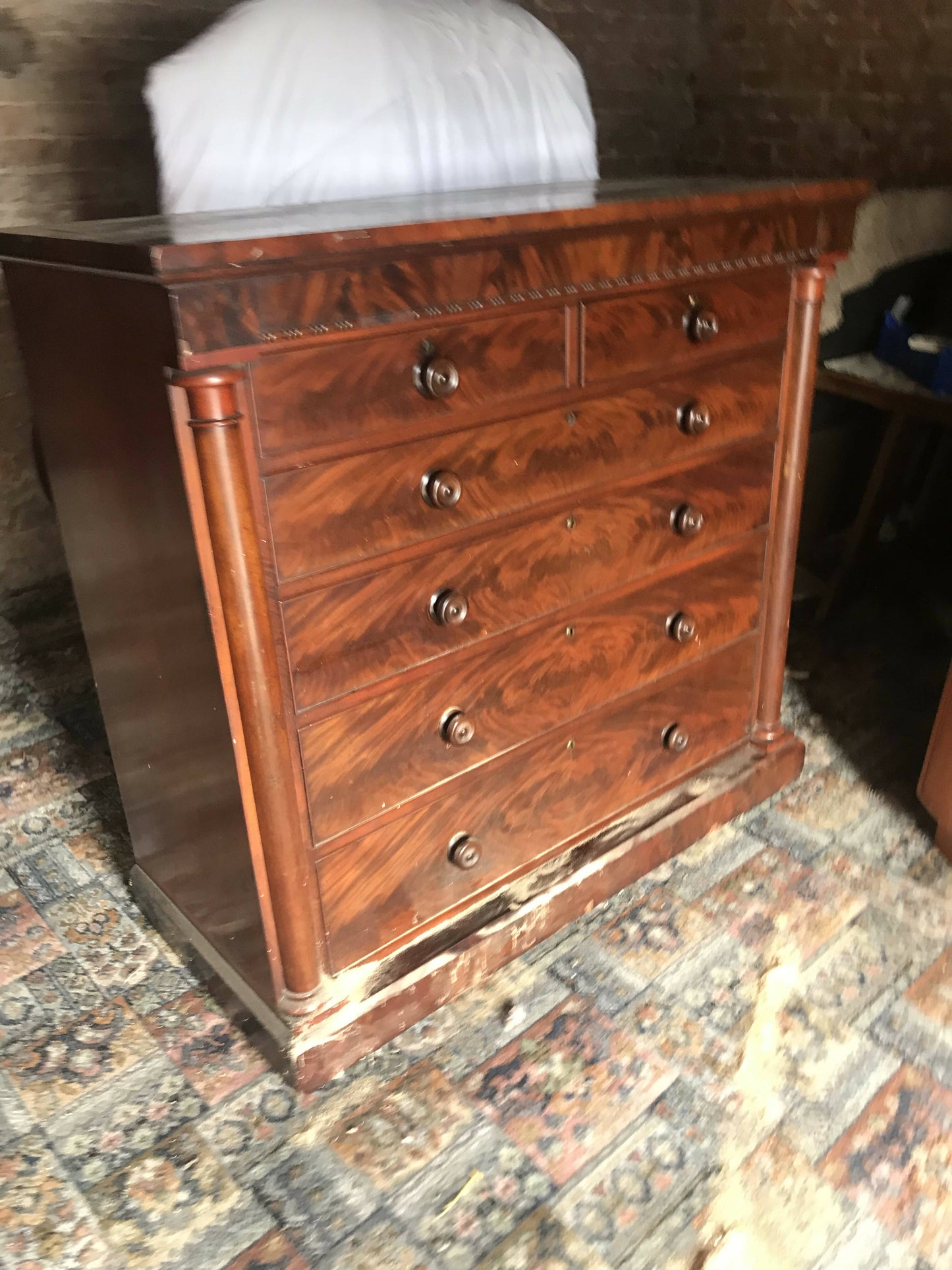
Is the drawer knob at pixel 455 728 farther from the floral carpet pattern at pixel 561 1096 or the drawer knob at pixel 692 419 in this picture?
the drawer knob at pixel 692 419

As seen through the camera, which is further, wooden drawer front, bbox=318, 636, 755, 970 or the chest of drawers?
wooden drawer front, bbox=318, 636, 755, 970

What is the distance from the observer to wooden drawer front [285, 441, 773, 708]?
1.12 m

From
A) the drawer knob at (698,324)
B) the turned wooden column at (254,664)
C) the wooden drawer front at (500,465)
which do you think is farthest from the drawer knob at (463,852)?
the drawer knob at (698,324)

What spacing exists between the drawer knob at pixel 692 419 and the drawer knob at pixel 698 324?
10 centimetres

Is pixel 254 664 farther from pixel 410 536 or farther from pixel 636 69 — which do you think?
pixel 636 69

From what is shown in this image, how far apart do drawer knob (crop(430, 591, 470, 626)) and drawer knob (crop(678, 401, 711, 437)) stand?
46 cm

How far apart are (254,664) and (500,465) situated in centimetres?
40

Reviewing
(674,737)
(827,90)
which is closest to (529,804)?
(674,737)

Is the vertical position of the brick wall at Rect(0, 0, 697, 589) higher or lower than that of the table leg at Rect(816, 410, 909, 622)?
higher

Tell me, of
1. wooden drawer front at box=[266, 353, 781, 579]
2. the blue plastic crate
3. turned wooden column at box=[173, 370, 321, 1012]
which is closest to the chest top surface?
turned wooden column at box=[173, 370, 321, 1012]

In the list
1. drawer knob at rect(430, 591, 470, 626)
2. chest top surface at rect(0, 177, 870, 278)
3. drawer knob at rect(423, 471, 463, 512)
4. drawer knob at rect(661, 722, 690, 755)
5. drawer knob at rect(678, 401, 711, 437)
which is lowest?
drawer knob at rect(661, 722, 690, 755)

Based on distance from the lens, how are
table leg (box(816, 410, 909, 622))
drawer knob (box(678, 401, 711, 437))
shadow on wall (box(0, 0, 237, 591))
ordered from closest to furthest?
drawer knob (box(678, 401, 711, 437))
shadow on wall (box(0, 0, 237, 591))
table leg (box(816, 410, 909, 622))

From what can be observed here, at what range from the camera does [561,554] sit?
1.33 metres

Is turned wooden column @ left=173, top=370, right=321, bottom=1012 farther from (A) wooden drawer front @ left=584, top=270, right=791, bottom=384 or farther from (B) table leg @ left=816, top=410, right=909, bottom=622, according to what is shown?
(B) table leg @ left=816, top=410, right=909, bottom=622
